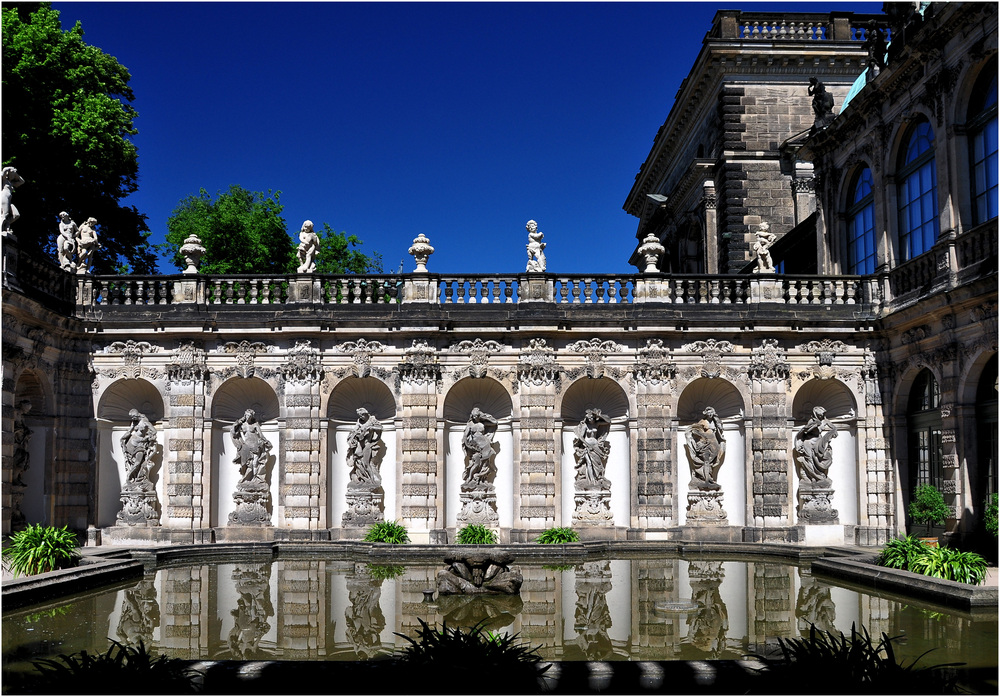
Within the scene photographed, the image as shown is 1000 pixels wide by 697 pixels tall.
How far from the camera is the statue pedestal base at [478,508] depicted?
22875mm

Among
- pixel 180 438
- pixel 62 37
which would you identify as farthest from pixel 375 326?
pixel 62 37

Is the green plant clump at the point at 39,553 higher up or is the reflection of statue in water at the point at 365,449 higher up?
the reflection of statue in water at the point at 365,449

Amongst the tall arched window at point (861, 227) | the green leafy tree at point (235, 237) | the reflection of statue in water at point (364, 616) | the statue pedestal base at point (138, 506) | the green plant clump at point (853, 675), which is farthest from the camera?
the green leafy tree at point (235, 237)

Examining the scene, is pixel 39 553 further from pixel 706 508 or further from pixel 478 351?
pixel 706 508

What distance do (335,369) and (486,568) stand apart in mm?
10074

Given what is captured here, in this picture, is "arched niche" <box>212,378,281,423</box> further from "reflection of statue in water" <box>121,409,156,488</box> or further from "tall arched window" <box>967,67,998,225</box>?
"tall arched window" <box>967,67,998,225</box>

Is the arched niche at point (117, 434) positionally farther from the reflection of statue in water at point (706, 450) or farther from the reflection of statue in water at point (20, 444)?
the reflection of statue in water at point (706, 450)

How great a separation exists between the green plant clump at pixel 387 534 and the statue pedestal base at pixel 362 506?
1.37 metres

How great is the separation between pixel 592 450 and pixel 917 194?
33.2ft

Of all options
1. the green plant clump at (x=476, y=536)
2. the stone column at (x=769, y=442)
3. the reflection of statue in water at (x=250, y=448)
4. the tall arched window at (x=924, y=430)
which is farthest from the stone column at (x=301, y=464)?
the tall arched window at (x=924, y=430)

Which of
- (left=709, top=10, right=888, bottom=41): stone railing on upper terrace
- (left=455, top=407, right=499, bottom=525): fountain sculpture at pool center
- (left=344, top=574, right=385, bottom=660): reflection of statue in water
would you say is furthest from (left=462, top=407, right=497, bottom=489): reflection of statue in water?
(left=709, top=10, right=888, bottom=41): stone railing on upper terrace

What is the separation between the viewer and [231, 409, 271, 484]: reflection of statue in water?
2297 centimetres

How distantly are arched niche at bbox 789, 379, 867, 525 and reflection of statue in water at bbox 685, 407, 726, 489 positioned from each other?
6.28 feet

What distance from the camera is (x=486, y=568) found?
558 inches
